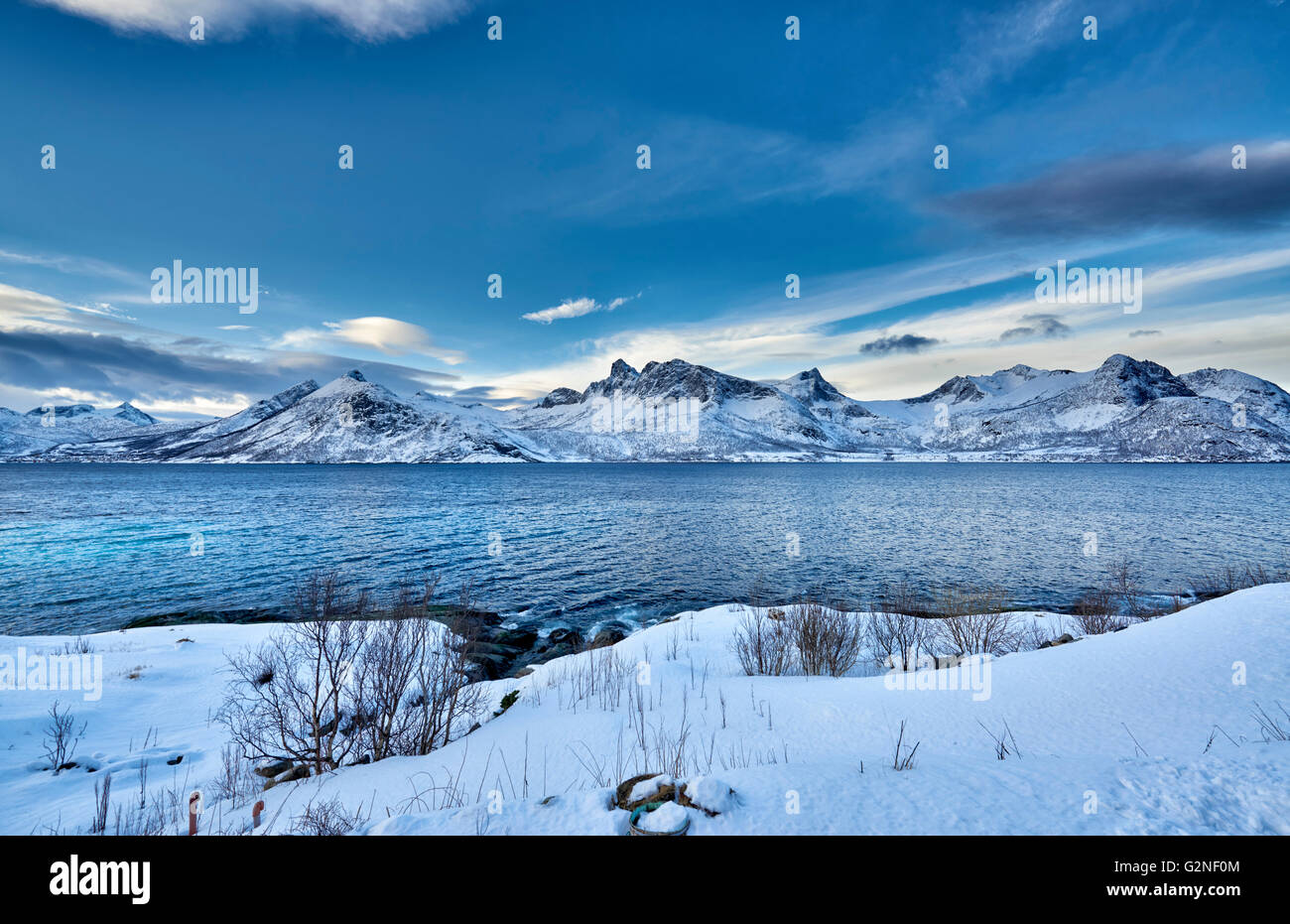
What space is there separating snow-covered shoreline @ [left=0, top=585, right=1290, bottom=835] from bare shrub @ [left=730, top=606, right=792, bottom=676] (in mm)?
623

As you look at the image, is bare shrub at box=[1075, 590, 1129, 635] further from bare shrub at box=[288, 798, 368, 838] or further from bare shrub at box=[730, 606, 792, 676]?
bare shrub at box=[288, 798, 368, 838]

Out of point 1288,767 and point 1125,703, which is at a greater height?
point 1288,767

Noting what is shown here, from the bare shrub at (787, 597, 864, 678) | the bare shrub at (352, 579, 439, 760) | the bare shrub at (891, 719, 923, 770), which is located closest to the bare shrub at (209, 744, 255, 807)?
the bare shrub at (352, 579, 439, 760)

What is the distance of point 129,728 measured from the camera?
39.4 ft

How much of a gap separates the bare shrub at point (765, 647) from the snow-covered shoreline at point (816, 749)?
623 millimetres

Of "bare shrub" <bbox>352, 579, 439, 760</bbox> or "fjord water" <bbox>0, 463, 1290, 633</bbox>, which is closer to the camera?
"bare shrub" <bbox>352, 579, 439, 760</bbox>

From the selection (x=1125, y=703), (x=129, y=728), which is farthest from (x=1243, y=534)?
(x=129, y=728)

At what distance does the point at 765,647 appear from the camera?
1525 cm

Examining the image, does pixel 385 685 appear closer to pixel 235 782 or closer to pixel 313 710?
pixel 313 710

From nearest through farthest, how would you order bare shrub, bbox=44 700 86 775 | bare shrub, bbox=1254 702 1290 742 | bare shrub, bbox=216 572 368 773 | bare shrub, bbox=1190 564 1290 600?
bare shrub, bbox=1254 702 1290 742 → bare shrub, bbox=216 572 368 773 → bare shrub, bbox=44 700 86 775 → bare shrub, bbox=1190 564 1290 600

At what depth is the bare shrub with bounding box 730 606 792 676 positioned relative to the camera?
562 inches
